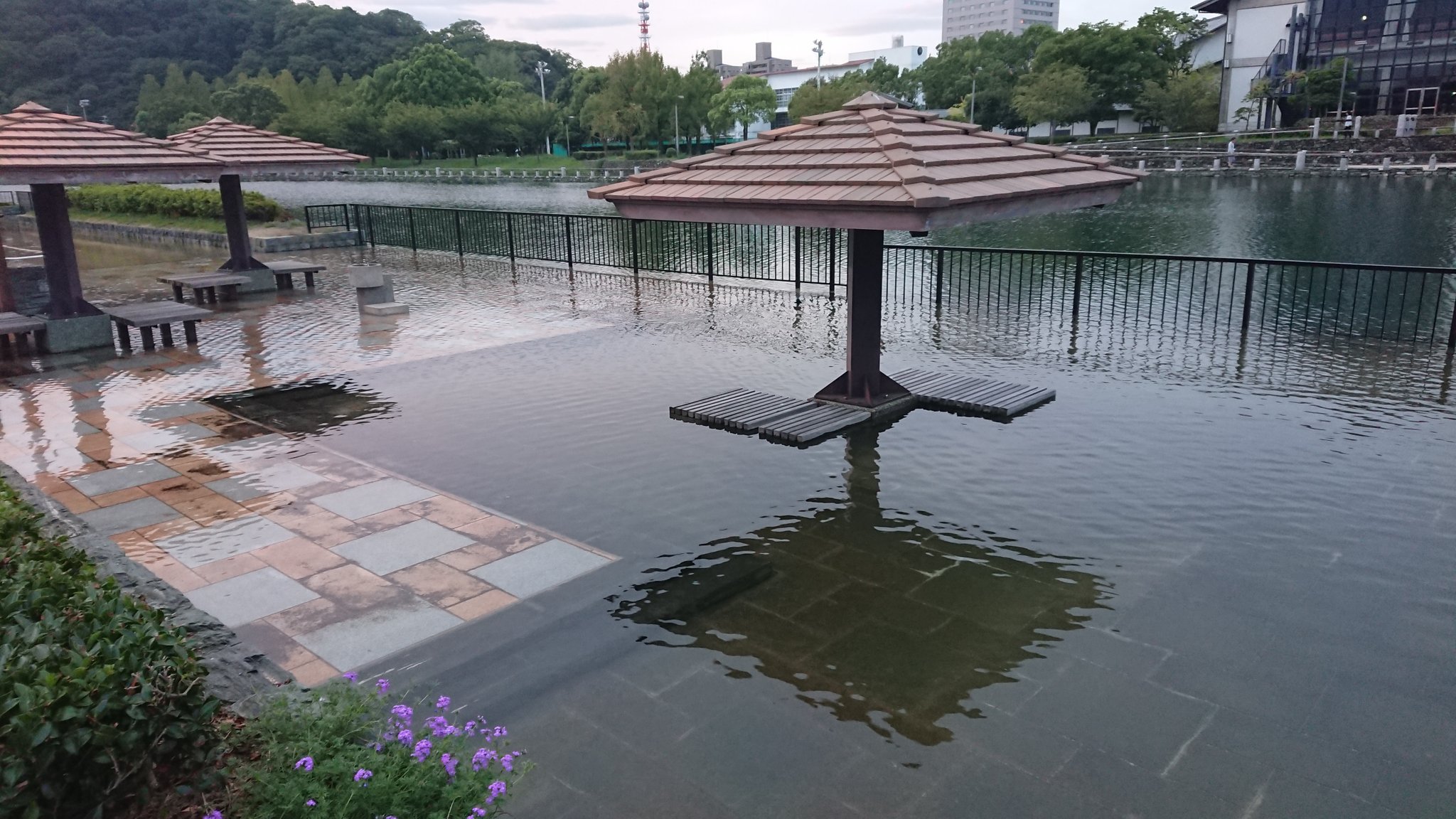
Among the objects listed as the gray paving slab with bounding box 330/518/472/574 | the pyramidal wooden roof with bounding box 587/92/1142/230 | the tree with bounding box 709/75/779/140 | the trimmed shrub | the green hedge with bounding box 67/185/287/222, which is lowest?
the gray paving slab with bounding box 330/518/472/574

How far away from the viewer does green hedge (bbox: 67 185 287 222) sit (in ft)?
93.8

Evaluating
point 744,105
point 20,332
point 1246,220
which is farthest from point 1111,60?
point 20,332

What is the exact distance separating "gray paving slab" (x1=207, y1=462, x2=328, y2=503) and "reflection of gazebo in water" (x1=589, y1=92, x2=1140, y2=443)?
131 inches

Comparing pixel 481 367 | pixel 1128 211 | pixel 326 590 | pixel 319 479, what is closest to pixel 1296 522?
pixel 326 590

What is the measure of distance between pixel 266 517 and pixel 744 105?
97.7m

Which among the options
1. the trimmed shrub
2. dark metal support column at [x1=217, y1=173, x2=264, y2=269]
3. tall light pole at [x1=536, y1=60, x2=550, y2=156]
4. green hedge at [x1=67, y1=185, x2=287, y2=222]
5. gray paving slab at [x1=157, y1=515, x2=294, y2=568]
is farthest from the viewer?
tall light pole at [x1=536, y1=60, x2=550, y2=156]

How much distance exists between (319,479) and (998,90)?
91318 millimetres

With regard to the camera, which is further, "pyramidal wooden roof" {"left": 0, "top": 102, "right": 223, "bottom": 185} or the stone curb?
"pyramidal wooden roof" {"left": 0, "top": 102, "right": 223, "bottom": 185}

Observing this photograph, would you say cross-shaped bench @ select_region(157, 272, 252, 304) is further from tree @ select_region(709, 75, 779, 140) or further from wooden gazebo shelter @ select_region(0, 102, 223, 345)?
tree @ select_region(709, 75, 779, 140)

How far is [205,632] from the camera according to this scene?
448 cm

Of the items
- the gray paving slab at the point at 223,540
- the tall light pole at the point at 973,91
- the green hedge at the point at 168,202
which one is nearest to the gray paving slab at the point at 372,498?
the gray paving slab at the point at 223,540

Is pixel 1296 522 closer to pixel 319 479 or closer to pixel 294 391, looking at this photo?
pixel 319 479

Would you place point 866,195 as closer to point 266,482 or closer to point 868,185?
point 868,185

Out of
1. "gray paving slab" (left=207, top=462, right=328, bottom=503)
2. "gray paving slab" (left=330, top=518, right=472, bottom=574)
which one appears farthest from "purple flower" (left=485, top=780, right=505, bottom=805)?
"gray paving slab" (left=207, top=462, right=328, bottom=503)
